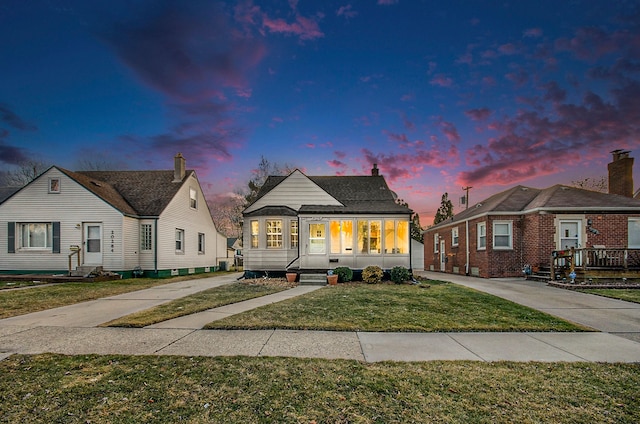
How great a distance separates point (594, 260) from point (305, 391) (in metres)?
17.1

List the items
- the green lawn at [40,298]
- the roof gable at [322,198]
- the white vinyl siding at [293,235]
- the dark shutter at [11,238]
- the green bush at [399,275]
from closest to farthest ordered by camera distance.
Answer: the green lawn at [40,298], the green bush at [399,275], the roof gable at [322,198], the white vinyl siding at [293,235], the dark shutter at [11,238]

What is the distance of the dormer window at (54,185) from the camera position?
17422 millimetres

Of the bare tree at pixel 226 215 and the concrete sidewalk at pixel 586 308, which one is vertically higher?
the bare tree at pixel 226 215

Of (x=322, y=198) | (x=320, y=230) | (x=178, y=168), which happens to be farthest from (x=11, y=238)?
(x=322, y=198)

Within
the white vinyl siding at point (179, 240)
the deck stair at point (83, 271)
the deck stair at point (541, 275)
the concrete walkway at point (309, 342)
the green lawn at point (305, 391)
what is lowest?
the deck stair at point (541, 275)

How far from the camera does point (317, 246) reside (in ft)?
51.3

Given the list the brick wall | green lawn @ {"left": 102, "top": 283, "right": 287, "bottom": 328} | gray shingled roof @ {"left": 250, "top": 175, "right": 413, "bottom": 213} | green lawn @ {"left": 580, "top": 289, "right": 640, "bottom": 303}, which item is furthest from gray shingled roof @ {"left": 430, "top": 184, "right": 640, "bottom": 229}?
green lawn @ {"left": 102, "top": 283, "right": 287, "bottom": 328}

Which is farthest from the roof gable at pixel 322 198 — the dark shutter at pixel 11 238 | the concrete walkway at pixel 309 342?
the dark shutter at pixel 11 238

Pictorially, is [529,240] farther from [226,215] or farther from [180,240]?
[226,215]

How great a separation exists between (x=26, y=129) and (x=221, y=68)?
64.4 ft

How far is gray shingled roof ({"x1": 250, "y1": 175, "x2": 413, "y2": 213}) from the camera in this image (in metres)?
15.7

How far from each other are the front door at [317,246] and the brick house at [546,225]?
9.23 meters

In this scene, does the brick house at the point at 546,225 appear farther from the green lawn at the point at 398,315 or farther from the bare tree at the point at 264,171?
the bare tree at the point at 264,171

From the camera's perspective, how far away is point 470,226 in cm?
1928
